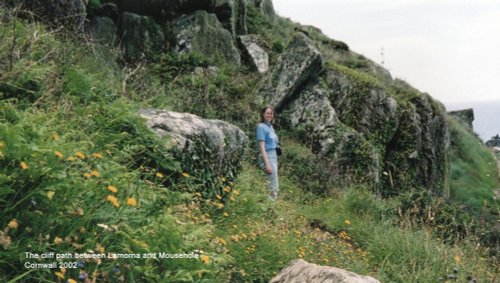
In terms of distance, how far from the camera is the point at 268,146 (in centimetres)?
911

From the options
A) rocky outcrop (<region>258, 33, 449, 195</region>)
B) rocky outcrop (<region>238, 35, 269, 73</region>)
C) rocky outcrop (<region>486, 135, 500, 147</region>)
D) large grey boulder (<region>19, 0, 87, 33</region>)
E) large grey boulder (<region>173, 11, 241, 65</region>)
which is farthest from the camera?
rocky outcrop (<region>486, 135, 500, 147</region>)

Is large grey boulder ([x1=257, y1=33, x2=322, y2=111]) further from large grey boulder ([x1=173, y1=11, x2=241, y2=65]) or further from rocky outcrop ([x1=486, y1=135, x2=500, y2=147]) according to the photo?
rocky outcrop ([x1=486, y1=135, x2=500, y2=147])

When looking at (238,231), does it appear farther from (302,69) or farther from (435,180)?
(435,180)

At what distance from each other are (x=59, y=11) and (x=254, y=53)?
8.40 m

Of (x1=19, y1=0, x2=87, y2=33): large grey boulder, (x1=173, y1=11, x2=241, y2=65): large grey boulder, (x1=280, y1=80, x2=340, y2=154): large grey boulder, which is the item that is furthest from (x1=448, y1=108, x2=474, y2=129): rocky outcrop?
(x1=19, y1=0, x2=87, y2=33): large grey boulder

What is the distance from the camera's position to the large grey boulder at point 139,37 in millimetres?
14945

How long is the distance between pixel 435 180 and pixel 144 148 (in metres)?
13.1

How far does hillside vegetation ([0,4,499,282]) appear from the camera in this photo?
2.87 meters

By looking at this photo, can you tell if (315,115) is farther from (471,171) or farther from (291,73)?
→ (471,171)

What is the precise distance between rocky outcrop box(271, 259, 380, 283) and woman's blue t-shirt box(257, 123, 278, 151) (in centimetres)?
504

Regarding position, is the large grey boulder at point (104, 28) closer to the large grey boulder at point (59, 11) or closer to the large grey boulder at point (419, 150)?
the large grey boulder at point (59, 11)

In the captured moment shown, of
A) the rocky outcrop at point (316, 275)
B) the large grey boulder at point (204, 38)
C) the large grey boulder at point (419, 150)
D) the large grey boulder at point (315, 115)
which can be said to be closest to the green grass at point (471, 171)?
the large grey boulder at point (419, 150)

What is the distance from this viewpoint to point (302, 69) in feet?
45.4

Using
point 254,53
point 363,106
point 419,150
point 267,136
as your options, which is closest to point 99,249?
point 267,136
